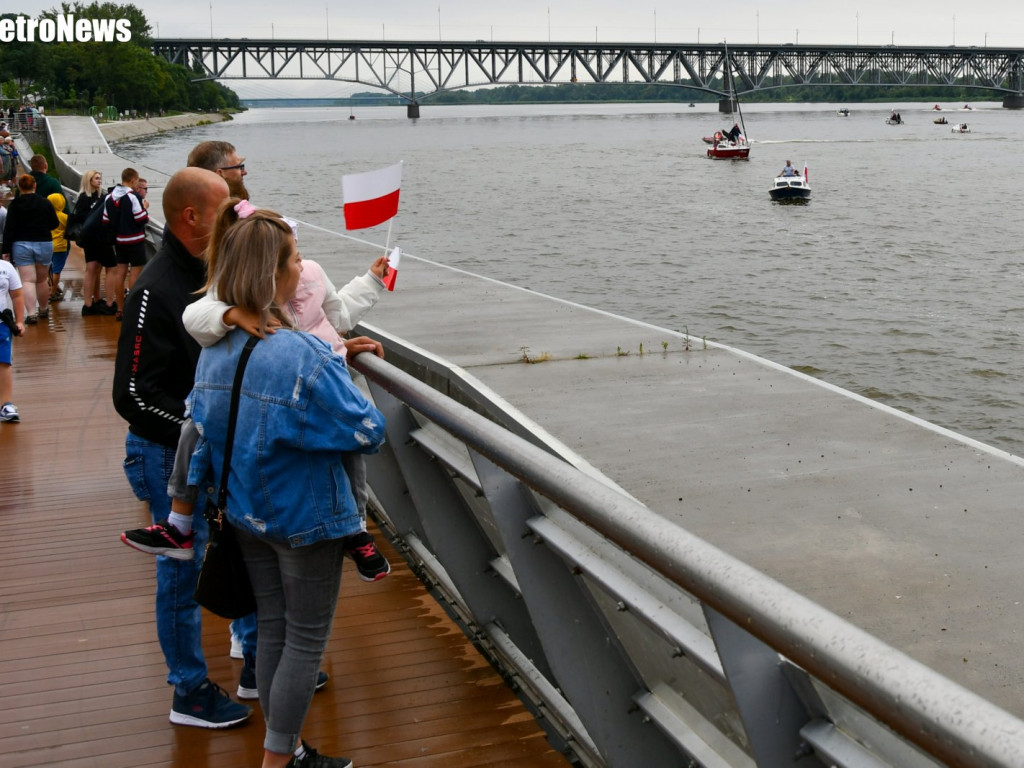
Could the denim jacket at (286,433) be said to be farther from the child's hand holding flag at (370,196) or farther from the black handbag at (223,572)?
the child's hand holding flag at (370,196)

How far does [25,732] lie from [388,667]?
1266mm

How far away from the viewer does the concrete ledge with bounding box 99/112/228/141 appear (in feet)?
291

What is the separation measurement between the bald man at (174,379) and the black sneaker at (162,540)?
0.84ft

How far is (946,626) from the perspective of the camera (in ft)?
14.3

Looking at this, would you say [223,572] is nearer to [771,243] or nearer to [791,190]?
[771,243]

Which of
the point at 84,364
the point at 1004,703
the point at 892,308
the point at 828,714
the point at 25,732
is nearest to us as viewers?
the point at 828,714

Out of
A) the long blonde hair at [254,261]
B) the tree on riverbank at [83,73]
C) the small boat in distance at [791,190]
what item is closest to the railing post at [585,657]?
the long blonde hair at [254,261]

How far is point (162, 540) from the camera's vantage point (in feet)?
12.8

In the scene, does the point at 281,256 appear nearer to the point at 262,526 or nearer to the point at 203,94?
the point at 262,526

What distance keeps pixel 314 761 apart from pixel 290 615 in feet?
1.79

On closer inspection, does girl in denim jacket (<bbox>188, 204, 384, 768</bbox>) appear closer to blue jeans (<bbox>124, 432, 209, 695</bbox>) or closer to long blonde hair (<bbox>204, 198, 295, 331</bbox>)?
long blonde hair (<bbox>204, 198, 295, 331</bbox>)

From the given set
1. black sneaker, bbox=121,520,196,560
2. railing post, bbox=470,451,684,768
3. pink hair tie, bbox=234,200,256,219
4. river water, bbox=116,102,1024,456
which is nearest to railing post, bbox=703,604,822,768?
railing post, bbox=470,451,684,768

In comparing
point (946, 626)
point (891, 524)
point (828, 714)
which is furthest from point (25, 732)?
point (891, 524)

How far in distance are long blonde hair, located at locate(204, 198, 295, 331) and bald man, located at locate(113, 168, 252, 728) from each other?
34.8 inches
